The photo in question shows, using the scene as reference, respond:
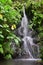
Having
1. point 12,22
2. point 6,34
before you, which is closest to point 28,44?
point 12,22

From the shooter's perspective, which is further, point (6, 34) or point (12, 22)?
point (12, 22)

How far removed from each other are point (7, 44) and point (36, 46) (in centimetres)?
194

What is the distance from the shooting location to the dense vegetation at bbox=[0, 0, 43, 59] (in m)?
10.9

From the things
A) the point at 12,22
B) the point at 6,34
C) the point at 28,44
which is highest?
the point at 12,22

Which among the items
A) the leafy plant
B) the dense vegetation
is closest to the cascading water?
the dense vegetation

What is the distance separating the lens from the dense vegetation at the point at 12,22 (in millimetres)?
10938

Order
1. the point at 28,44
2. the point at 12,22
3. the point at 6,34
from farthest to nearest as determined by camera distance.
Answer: the point at 28,44 < the point at 12,22 < the point at 6,34

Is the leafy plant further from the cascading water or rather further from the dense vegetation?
the cascading water

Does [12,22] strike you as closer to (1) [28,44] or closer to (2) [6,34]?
(2) [6,34]

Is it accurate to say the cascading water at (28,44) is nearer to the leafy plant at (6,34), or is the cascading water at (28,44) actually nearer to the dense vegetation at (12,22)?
the dense vegetation at (12,22)

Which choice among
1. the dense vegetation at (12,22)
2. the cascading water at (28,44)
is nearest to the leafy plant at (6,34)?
the dense vegetation at (12,22)

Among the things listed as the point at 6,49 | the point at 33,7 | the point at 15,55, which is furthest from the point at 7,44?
the point at 33,7

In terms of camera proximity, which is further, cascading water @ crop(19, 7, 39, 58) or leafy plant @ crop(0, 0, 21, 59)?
cascading water @ crop(19, 7, 39, 58)

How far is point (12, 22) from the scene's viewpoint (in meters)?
Result: 12.3
